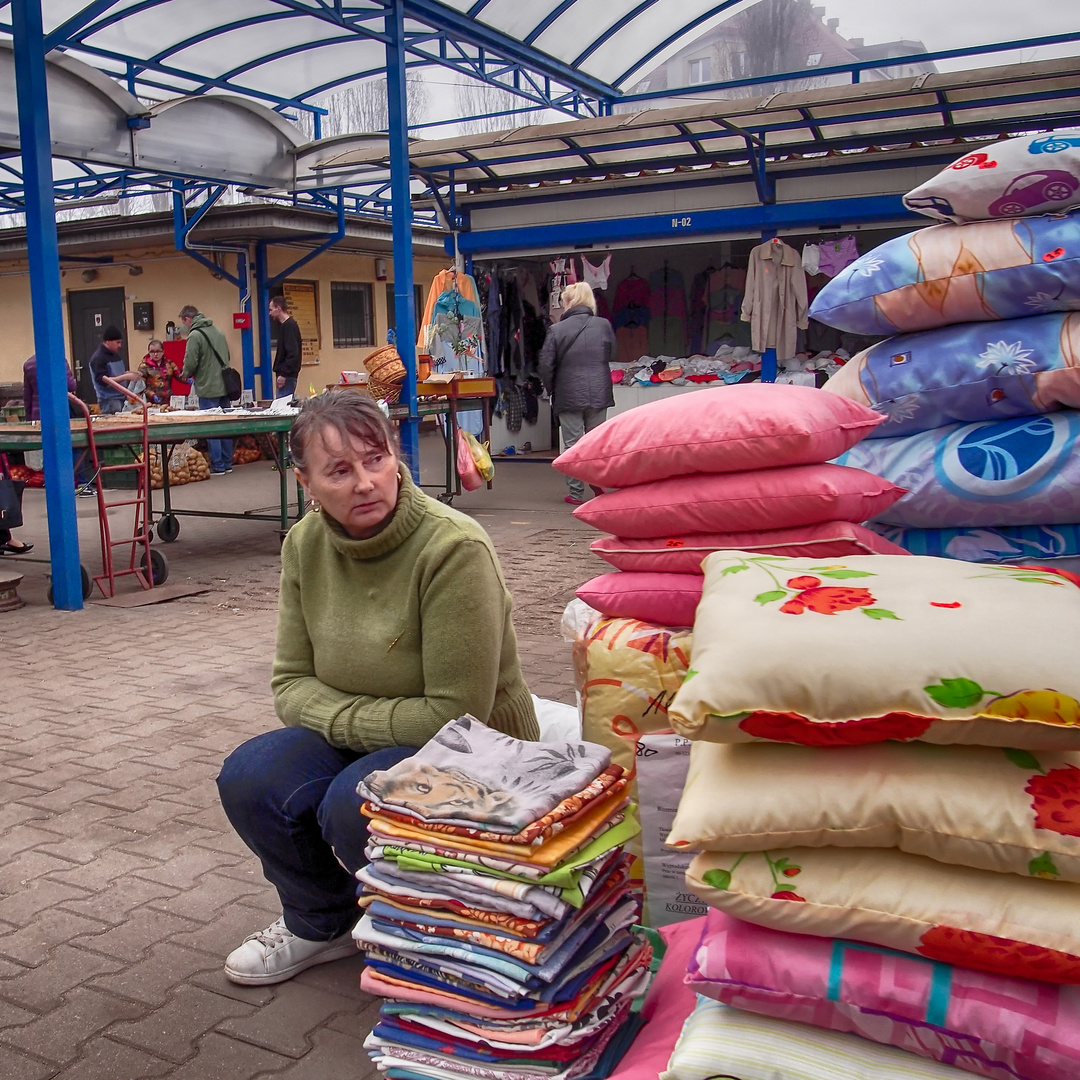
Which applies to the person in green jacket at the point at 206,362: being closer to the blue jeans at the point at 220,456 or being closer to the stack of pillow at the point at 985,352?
the blue jeans at the point at 220,456

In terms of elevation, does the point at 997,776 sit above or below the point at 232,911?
above

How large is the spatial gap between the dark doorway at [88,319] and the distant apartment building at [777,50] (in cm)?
1027

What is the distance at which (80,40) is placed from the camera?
9180 millimetres

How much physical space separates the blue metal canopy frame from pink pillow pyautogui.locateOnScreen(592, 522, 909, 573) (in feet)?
16.0

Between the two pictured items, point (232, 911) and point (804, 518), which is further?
point (232, 911)

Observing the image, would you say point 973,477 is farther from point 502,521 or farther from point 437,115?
point 437,115

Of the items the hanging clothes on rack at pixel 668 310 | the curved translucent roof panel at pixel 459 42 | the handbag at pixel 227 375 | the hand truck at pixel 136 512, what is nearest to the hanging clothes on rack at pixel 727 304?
the hanging clothes on rack at pixel 668 310

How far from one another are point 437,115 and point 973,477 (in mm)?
12838

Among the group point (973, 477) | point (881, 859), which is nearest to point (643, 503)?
point (973, 477)

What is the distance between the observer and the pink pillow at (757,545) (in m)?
2.51

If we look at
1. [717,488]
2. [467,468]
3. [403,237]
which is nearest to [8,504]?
[467,468]

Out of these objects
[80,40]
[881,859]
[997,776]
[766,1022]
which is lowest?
[766,1022]

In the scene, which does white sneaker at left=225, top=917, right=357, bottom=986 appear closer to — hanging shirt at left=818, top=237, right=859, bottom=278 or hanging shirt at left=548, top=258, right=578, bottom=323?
hanging shirt at left=818, top=237, right=859, bottom=278

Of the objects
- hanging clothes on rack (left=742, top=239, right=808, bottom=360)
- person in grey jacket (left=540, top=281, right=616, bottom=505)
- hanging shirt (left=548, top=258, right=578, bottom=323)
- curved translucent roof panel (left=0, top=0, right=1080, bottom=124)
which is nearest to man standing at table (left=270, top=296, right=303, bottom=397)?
curved translucent roof panel (left=0, top=0, right=1080, bottom=124)
